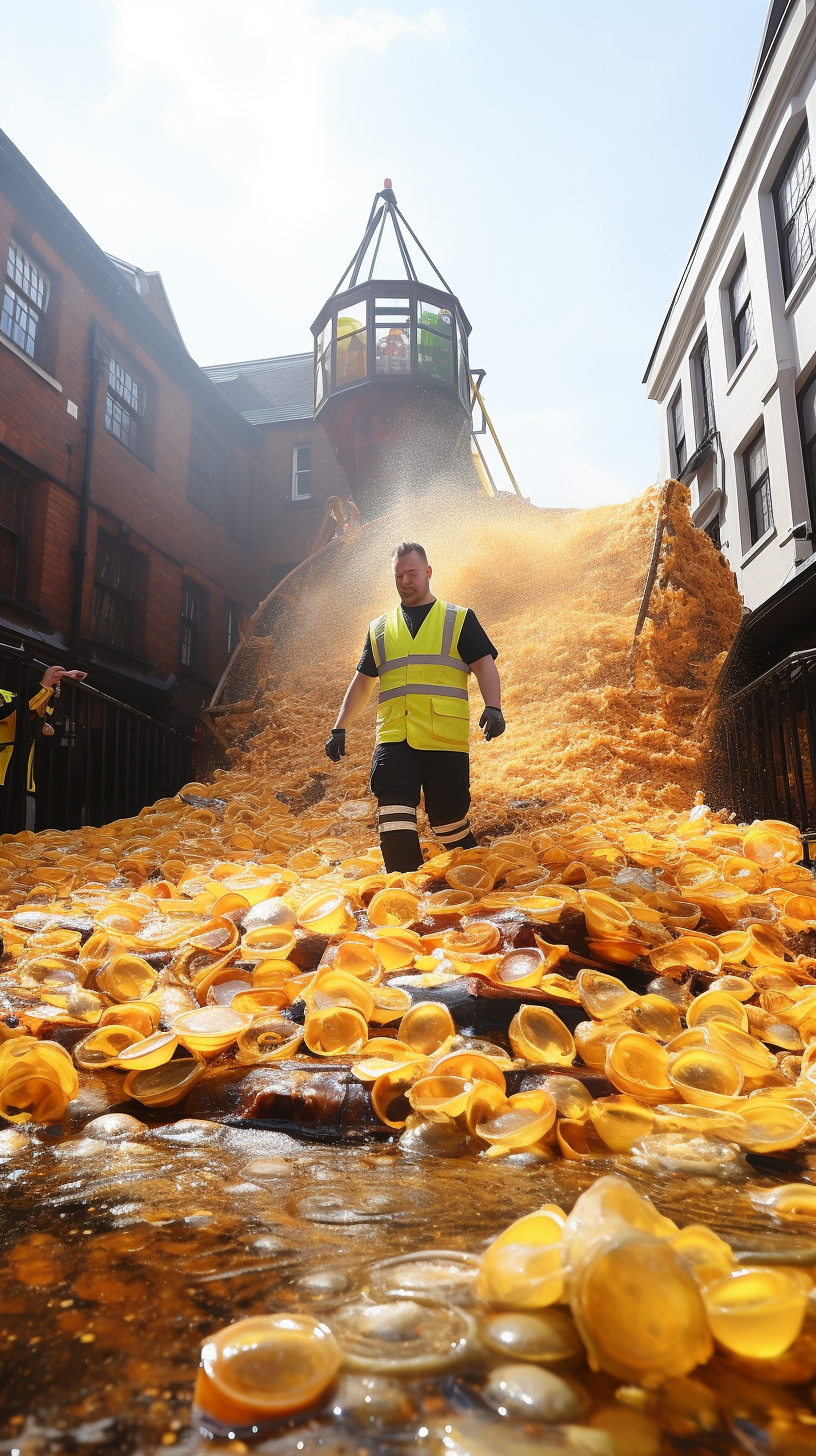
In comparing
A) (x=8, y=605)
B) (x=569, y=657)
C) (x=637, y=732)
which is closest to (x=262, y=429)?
(x=8, y=605)

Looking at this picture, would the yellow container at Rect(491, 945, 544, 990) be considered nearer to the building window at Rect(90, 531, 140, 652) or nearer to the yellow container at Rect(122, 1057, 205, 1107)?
the yellow container at Rect(122, 1057, 205, 1107)

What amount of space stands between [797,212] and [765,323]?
1477mm

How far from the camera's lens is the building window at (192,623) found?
16.4 meters

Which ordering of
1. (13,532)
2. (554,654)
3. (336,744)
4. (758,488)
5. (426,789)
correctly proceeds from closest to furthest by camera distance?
1. (426,789)
2. (336,744)
3. (554,654)
4. (13,532)
5. (758,488)

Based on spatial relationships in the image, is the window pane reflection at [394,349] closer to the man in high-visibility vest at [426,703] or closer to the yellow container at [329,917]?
the man in high-visibility vest at [426,703]

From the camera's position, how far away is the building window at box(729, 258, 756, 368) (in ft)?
45.0

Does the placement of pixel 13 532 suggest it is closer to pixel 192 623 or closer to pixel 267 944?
pixel 192 623

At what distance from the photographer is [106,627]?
1334cm

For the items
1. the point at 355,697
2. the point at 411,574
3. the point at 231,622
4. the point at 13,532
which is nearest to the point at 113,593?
the point at 13,532

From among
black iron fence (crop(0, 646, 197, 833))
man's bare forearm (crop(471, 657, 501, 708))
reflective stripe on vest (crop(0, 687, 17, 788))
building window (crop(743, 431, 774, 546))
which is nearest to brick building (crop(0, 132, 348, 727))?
black iron fence (crop(0, 646, 197, 833))

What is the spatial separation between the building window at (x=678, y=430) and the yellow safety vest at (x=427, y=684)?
1504 centimetres

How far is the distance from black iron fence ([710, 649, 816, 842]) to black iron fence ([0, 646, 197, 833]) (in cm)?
534

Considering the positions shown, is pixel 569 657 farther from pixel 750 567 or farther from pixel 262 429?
pixel 262 429

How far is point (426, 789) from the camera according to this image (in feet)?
14.2
